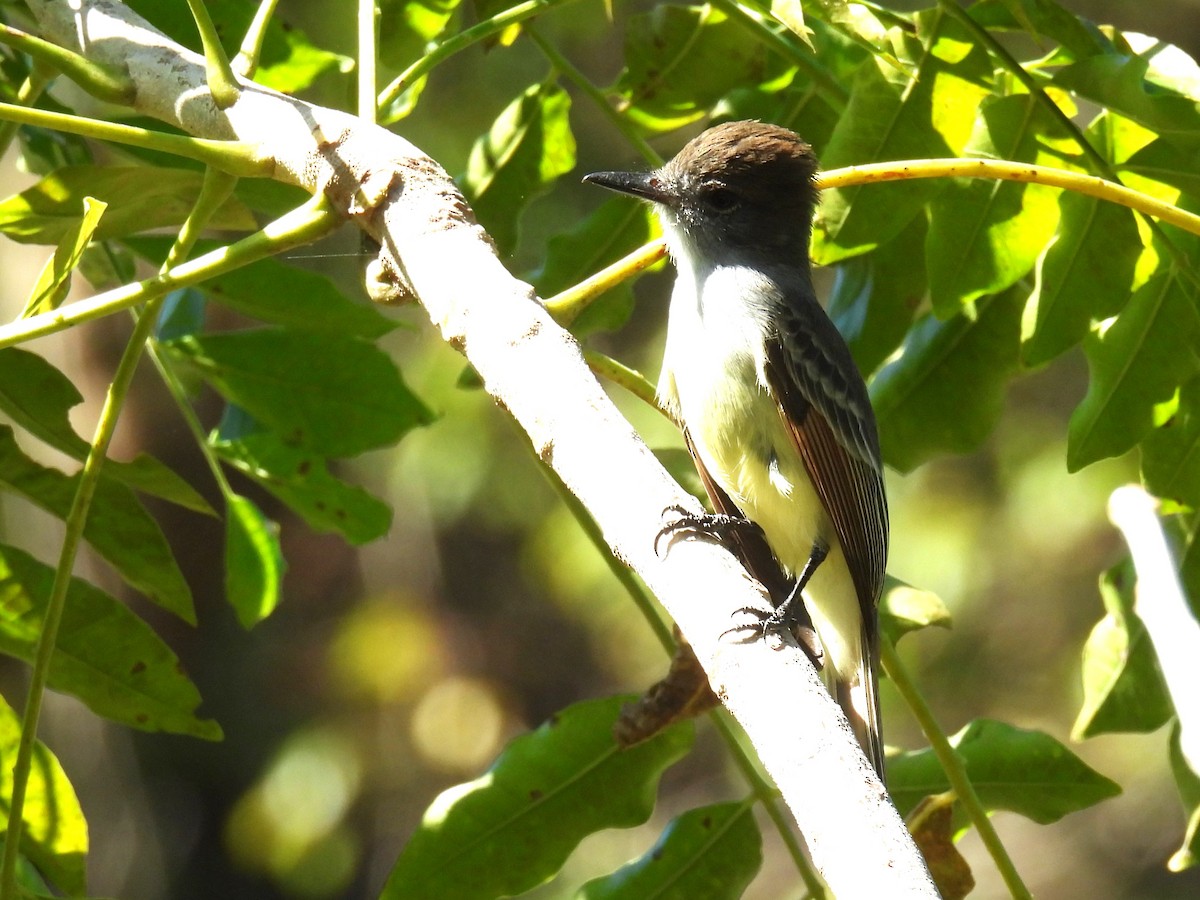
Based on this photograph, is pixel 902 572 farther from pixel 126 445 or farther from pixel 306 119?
pixel 306 119

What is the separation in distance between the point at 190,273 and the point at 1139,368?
1.78m

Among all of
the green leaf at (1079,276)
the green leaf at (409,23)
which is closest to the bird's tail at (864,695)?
the green leaf at (1079,276)

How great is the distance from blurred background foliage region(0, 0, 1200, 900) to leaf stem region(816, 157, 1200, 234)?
4933mm

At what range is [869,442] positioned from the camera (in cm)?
332

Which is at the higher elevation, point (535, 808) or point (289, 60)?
point (289, 60)

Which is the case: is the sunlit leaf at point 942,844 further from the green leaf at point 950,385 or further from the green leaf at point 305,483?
the green leaf at point 305,483

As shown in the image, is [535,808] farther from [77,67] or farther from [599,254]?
[77,67]

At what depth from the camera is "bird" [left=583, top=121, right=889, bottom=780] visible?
10.7 ft

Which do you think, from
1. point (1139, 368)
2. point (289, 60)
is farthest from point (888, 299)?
point (289, 60)

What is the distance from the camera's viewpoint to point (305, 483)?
3.10m

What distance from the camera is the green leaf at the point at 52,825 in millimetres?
2371

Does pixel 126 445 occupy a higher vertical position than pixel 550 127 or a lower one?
lower

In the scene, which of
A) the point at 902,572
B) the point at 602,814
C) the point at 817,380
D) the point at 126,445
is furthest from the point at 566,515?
the point at 602,814

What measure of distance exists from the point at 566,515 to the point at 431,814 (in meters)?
5.69
